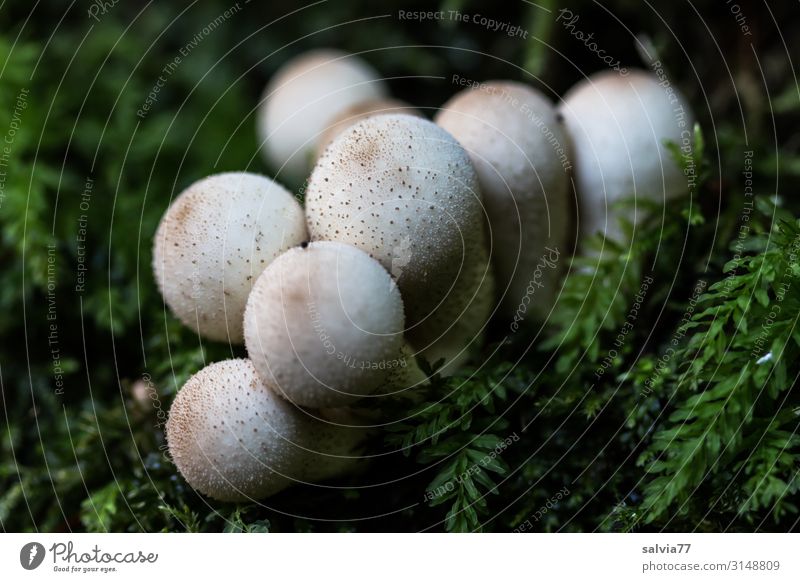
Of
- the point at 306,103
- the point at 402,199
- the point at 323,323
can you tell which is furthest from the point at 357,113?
the point at 323,323

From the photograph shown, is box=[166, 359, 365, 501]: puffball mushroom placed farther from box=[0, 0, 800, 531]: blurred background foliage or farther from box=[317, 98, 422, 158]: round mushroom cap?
box=[317, 98, 422, 158]: round mushroom cap

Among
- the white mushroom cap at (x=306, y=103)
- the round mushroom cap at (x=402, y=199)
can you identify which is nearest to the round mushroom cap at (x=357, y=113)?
the white mushroom cap at (x=306, y=103)

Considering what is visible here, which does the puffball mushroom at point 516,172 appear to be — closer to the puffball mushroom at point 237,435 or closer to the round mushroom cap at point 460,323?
the round mushroom cap at point 460,323

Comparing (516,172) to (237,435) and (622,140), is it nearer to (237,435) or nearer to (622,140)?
(622,140)

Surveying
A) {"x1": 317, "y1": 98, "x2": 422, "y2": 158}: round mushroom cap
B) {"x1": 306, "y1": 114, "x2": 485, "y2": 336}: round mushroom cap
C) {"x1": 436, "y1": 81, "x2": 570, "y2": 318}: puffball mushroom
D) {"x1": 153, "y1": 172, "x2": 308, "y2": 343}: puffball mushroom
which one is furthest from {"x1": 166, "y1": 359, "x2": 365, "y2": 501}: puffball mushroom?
{"x1": 317, "y1": 98, "x2": 422, "y2": 158}: round mushroom cap
